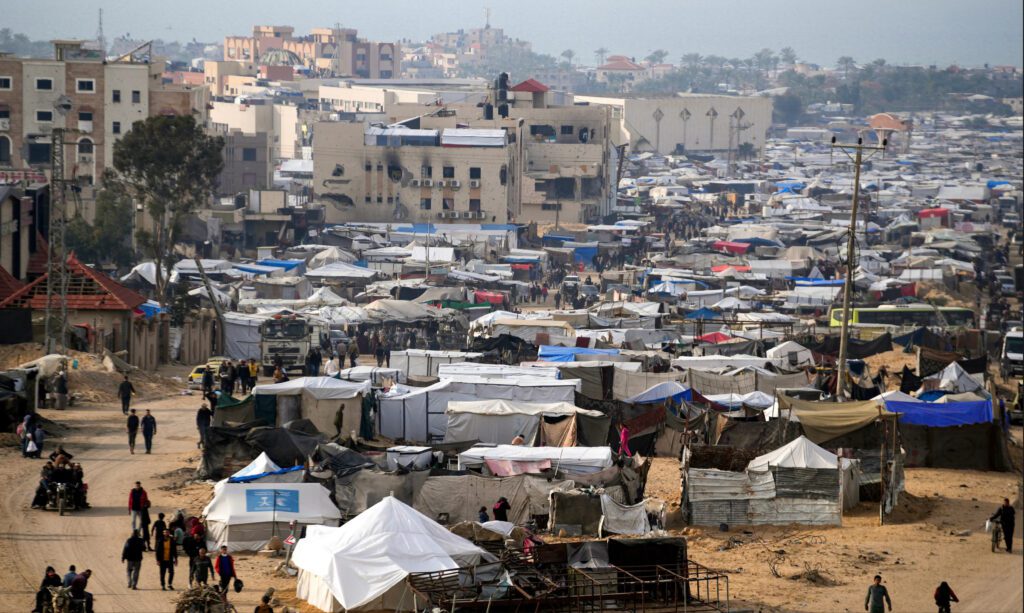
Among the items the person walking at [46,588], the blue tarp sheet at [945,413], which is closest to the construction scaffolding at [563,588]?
the person walking at [46,588]

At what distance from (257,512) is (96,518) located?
246cm

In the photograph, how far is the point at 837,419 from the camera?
22.8 meters

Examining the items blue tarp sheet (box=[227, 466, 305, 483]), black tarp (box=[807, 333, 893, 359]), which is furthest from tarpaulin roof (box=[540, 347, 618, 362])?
blue tarp sheet (box=[227, 466, 305, 483])

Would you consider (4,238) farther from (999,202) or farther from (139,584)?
(999,202)

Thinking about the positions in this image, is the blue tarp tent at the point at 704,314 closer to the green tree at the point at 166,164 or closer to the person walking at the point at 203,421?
the green tree at the point at 166,164

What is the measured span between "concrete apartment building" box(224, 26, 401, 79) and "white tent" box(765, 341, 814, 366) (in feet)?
493

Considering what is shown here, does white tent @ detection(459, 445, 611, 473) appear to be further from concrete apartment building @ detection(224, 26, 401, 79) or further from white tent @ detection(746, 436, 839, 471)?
concrete apartment building @ detection(224, 26, 401, 79)

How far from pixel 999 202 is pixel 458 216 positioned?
3894 cm

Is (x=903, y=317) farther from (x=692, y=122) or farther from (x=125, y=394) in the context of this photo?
(x=692, y=122)

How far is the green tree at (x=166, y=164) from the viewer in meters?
44.4

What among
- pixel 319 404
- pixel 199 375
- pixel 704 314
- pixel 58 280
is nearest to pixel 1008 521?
pixel 319 404

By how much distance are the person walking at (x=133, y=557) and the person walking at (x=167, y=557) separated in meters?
0.22

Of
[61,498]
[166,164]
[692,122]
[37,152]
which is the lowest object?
[61,498]

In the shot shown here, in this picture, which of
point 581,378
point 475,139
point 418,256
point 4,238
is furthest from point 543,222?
point 581,378
